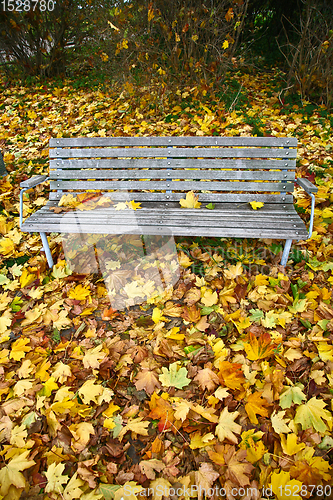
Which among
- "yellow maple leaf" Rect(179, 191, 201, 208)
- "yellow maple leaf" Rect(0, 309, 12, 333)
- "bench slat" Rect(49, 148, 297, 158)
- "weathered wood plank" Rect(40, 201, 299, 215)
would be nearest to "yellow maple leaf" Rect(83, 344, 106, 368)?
"yellow maple leaf" Rect(0, 309, 12, 333)

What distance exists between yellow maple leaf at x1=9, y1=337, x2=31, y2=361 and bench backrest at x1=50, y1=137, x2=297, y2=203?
4.67 ft

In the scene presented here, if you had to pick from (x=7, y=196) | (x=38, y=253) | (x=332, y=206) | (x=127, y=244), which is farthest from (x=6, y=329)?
(x=332, y=206)

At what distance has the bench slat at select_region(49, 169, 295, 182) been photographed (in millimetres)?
2582

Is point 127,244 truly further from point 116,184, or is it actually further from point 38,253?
point 38,253

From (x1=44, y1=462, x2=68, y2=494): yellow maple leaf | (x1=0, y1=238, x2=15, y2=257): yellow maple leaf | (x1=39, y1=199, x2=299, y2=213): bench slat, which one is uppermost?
(x1=39, y1=199, x2=299, y2=213): bench slat

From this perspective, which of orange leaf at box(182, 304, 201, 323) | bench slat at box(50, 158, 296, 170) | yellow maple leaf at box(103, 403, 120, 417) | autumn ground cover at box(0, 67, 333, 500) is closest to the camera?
autumn ground cover at box(0, 67, 333, 500)

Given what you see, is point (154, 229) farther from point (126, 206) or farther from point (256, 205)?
point (256, 205)

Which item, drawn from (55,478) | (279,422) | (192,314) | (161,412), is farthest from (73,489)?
(192,314)

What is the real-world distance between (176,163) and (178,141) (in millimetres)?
191

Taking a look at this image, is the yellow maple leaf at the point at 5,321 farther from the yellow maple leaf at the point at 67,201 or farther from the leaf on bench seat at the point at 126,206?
the leaf on bench seat at the point at 126,206

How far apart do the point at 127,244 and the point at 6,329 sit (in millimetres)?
1217

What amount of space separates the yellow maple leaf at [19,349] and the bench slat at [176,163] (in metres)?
1.60

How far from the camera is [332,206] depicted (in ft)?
9.82

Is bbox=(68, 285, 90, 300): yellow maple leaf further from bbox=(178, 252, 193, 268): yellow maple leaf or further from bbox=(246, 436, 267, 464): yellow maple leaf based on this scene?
bbox=(246, 436, 267, 464): yellow maple leaf
